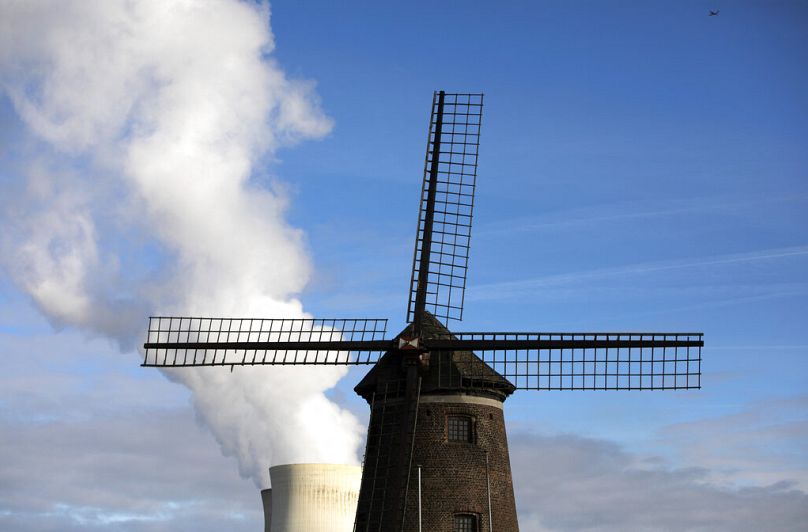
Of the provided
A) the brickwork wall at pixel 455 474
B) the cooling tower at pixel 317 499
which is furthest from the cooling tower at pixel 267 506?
the brickwork wall at pixel 455 474

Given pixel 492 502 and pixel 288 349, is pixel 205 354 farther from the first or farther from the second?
pixel 492 502

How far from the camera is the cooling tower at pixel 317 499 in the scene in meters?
47.3

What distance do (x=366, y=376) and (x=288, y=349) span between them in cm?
268

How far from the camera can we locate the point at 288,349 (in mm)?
38531

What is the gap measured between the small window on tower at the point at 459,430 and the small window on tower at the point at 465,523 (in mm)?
2305

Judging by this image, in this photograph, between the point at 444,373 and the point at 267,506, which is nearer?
the point at 444,373

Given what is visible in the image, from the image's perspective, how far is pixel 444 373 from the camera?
36.9 meters

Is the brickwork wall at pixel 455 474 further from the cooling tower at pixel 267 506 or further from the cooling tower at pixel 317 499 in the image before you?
the cooling tower at pixel 267 506

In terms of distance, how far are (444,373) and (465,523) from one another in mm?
4600

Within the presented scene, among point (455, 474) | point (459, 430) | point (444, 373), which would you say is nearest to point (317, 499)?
point (459, 430)

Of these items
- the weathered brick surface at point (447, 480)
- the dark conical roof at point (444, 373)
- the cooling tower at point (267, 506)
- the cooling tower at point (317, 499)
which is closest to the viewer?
the weathered brick surface at point (447, 480)

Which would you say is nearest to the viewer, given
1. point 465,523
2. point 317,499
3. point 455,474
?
point 465,523

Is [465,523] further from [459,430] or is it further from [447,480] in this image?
[459,430]

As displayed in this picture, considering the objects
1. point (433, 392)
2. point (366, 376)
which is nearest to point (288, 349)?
point (366, 376)
